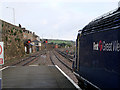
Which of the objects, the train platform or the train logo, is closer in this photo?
the train logo

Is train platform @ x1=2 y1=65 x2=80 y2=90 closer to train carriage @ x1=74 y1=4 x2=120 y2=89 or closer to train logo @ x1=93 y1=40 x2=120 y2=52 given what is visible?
train carriage @ x1=74 y1=4 x2=120 y2=89

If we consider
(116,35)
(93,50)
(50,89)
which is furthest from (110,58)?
(50,89)

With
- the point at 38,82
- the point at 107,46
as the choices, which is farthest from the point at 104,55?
the point at 38,82

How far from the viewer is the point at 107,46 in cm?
549

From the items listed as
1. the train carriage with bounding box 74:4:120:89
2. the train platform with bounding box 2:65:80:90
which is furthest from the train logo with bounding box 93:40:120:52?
the train platform with bounding box 2:65:80:90

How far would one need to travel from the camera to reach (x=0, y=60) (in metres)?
6.32

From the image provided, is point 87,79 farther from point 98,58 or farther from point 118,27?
point 118,27

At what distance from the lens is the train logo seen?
4916 millimetres

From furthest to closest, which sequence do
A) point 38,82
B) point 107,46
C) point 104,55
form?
point 38,82 < point 104,55 < point 107,46

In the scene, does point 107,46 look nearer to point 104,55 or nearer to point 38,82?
point 104,55

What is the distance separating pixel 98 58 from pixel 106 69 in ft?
2.70

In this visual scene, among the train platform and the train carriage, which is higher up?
the train carriage

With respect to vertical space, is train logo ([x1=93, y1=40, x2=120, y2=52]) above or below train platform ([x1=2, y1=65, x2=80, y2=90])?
above

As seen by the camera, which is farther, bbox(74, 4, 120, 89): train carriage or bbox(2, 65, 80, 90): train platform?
bbox(2, 65, 80, 90): train platform
